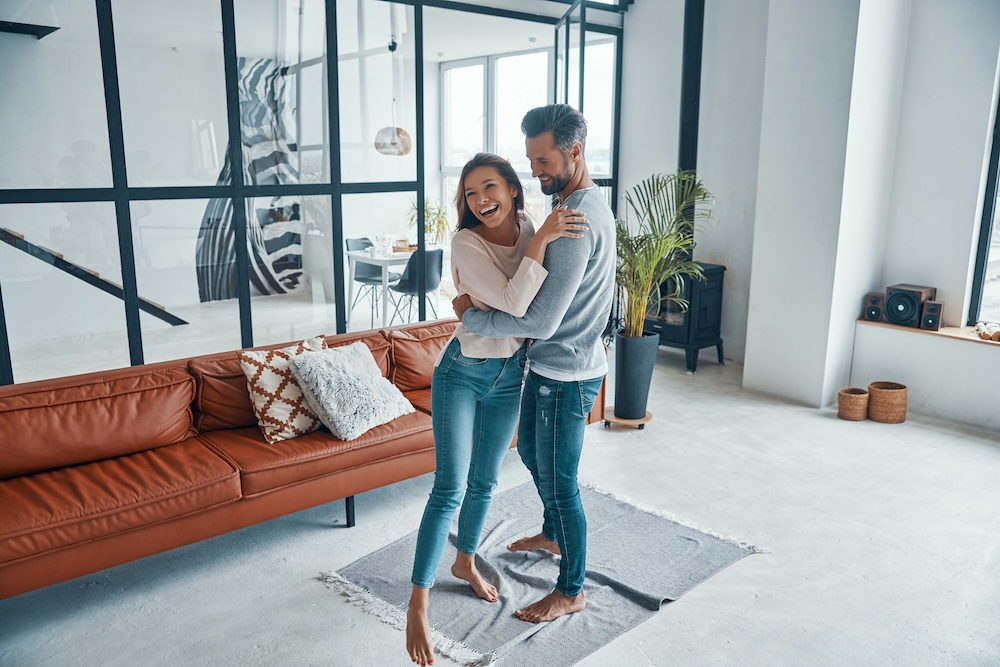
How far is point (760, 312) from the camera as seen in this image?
190 inches

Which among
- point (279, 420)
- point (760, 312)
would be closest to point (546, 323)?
point (279, 420)

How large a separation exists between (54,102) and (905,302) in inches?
177

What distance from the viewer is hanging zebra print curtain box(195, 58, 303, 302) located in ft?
12.6

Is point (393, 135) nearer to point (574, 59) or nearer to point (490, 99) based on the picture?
point (574, 59)

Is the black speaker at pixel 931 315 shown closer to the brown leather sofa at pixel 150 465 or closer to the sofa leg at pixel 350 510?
the brown leather sofa at pixel 150 465

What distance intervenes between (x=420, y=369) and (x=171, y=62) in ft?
5.94

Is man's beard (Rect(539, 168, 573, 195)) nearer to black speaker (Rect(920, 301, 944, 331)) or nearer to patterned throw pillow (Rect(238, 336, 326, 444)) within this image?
patterned throw pillow (Rect(238, 336, 326, 444))

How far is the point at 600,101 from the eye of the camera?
19.4 feet

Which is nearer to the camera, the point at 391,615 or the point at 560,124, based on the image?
the point at 560,124

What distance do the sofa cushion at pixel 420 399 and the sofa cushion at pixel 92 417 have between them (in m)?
0.90

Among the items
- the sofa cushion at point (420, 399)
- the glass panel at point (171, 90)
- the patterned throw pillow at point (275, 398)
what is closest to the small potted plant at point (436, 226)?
the glass panel at point (171, 90)

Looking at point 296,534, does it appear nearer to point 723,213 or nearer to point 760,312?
point 760,312

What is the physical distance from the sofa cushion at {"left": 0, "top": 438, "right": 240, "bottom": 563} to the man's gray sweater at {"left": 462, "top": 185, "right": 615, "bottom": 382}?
1164mm

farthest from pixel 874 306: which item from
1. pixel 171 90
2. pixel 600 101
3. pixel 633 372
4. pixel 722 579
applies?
pixel 171 90
